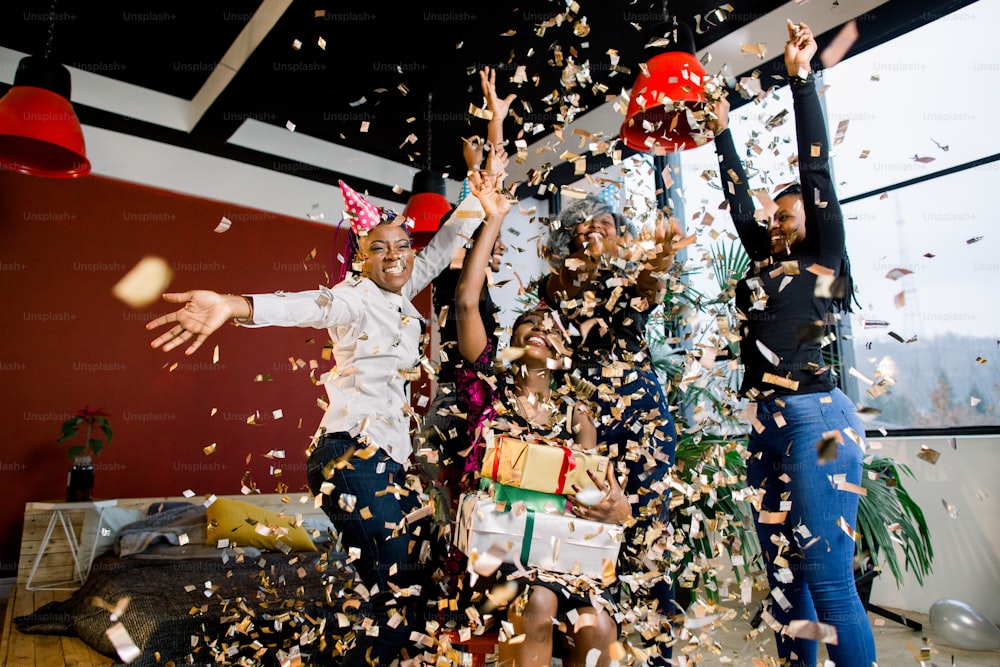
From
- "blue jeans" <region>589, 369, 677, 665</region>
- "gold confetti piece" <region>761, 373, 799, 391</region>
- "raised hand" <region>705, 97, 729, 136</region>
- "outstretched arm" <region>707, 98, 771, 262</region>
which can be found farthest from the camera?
"raised hand" <region>705, 97, 729, 136</region>

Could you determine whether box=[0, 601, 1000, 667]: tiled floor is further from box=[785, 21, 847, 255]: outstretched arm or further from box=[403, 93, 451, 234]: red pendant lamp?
box=[403, 93, 451, 234]: red pendant lamp

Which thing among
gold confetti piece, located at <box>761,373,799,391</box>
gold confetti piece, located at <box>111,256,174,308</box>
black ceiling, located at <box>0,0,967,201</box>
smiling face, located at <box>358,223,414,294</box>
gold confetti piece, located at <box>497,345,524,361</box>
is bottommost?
gold confetti piece, located at <box>761,373,799,391</box>

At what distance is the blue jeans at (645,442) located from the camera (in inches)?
68.7

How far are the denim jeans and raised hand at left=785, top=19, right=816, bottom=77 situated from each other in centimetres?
151

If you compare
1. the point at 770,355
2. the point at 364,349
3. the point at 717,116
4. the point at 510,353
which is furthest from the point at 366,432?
the point at 717,116

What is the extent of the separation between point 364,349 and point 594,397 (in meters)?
0.66

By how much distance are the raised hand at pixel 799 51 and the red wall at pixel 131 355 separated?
3.43m

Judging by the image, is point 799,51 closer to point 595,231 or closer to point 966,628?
point 595,231

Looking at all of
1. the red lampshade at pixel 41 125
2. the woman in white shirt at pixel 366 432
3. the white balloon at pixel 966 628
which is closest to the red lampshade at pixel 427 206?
the red lampshade at pixel 41 125

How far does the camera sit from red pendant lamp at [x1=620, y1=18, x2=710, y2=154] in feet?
7.38

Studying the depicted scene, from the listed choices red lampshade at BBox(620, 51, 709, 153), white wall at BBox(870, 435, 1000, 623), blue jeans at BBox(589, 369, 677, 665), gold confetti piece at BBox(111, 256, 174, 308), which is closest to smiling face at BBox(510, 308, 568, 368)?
blue jeans at BBox(589, 369, 677, 665)

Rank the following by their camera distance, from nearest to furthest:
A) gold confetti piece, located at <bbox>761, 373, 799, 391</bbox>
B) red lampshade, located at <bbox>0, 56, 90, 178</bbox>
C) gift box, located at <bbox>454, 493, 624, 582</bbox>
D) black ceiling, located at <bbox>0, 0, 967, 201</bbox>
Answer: gift box, located at <bbox>454, 493, 624, 582</bbox>
gold confetti piece, located at <bbox>761, 373, 799, 391</bbox>
red lampshade, located at <bbox>0, 56, 90, 178</bbox>
black ceiling, located at <bbox>0, 0, 967, 201</bbox>

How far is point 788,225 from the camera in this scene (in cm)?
179

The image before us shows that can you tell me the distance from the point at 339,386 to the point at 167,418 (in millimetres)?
3636
